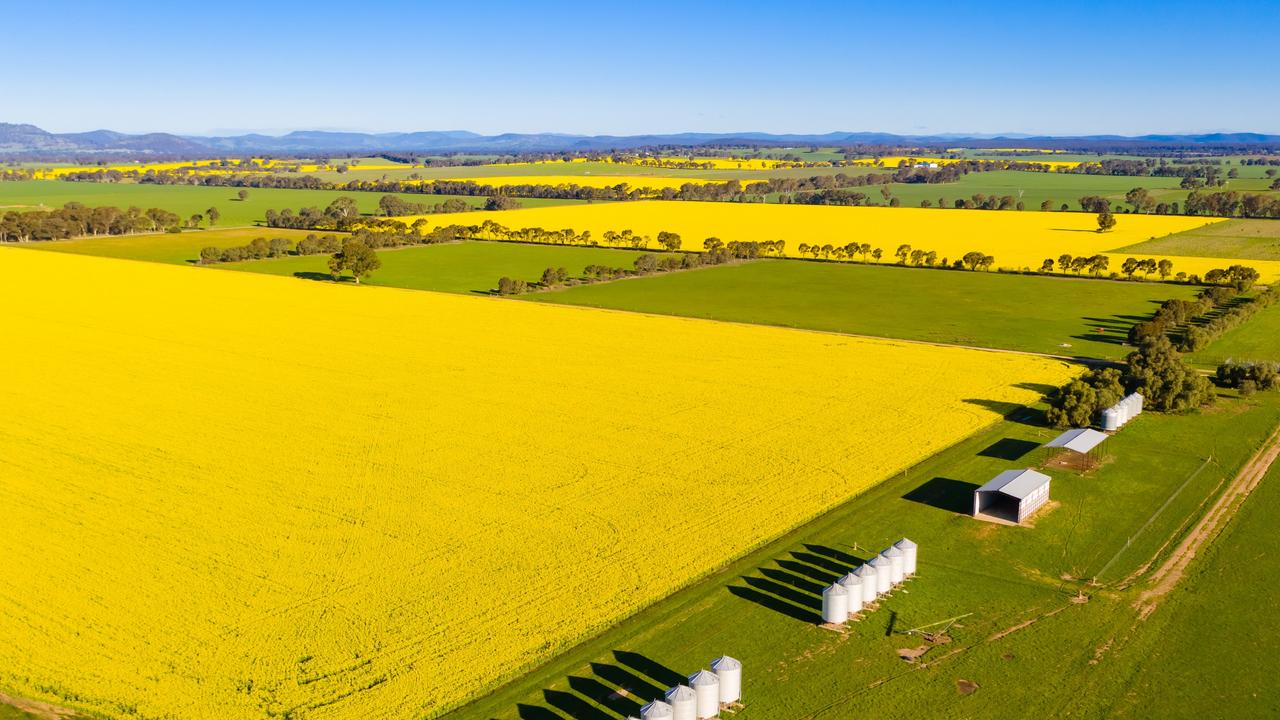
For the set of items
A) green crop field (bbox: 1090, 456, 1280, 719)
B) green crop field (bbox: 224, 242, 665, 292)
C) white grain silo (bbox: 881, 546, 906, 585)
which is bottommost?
green crop field (bbox: 1090, 456, 1280, 719)

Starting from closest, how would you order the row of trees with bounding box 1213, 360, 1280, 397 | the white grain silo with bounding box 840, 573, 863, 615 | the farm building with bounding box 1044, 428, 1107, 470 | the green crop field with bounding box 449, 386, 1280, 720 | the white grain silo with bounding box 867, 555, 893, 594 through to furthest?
the green crop field with bounding box 449, 386, 1280, 720 → the white grain silo with bounding box 840, 573, 863, 615 → the white grain silo with bounding box 867, 555, 893, 594 → the farm building with bounding box 1044, 428, 1107, 470 → the row of trees with bounding box 1213, 360, 1280, 397

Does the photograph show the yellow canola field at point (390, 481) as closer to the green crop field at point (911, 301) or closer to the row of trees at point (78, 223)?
the green crop field at point (911, 301)

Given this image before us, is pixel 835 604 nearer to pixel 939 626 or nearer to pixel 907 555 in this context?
pixel 939 626

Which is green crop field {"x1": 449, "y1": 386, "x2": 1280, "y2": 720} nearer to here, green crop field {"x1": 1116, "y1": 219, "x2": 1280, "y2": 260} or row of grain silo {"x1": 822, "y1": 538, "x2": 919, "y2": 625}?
row of grain silo {"x1": 822, "y1": 538, "x2": 919, "y2": 625}

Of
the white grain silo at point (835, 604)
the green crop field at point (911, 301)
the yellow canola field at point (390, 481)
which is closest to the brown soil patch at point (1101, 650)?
the white grain silo at point (835, 604)

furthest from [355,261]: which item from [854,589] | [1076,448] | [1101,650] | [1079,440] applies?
[1101,650]

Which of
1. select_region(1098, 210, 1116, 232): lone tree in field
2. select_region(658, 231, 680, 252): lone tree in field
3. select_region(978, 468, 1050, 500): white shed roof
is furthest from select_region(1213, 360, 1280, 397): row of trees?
select_region(1098, 210, 1116, 232): lone tree in field

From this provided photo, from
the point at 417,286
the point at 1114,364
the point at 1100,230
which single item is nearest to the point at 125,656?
the point at 1114,364

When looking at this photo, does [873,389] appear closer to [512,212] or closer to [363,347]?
[363,347]
